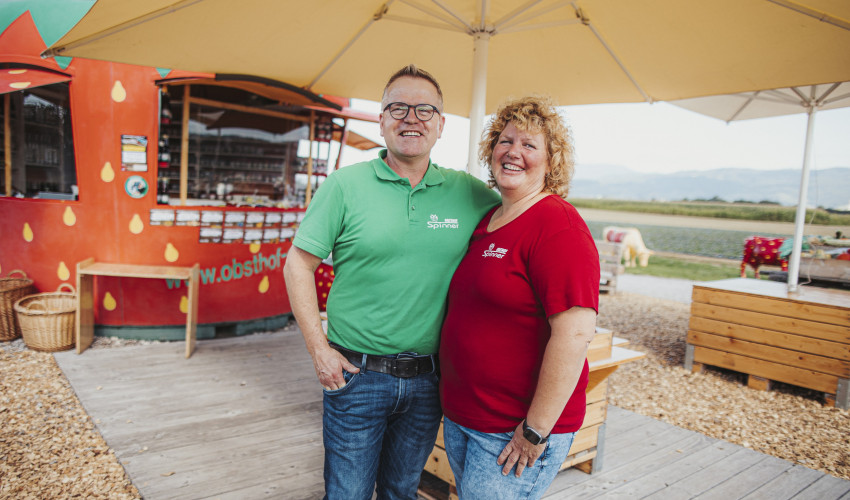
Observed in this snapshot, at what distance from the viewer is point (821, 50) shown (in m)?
2.61

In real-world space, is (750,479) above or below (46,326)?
below

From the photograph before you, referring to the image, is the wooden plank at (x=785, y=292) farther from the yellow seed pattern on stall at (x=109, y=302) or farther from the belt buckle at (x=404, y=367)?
the yellow seed pattern on stall at (x=109, y=302)

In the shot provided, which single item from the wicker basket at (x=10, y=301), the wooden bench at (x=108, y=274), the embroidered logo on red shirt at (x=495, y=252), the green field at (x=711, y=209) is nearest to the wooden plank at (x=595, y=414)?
the embroidered logo on red shirt at (x=495, y=252)

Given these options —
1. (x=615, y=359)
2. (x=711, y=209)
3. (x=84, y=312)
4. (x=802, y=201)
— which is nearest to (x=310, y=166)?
(x=84, y=312)

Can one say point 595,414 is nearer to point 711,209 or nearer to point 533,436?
point 533,436

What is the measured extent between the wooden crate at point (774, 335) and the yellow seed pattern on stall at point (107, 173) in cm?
618

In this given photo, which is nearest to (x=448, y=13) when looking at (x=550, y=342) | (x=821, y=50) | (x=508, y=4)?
(x=508, y=4)

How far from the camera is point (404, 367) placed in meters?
1.66

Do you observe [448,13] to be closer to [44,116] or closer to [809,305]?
[809,305]

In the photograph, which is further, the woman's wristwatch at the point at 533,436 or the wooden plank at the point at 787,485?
the wooden plank at the point at 787,485

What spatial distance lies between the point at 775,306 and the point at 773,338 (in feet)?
1.04

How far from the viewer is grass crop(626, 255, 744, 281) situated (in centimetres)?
1689

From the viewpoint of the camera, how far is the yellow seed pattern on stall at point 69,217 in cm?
484

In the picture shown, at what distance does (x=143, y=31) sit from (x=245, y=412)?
263cm
